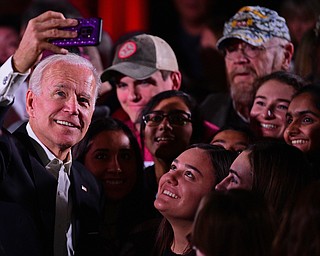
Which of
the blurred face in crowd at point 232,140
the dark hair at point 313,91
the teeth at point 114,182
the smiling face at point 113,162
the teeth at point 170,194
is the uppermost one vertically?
the dark hair at point 313,91

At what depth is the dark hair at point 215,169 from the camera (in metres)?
3.50

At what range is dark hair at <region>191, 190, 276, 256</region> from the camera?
2.71m

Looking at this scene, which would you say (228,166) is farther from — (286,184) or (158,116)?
(158,116)

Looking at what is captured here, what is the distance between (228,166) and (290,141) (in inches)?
15.3

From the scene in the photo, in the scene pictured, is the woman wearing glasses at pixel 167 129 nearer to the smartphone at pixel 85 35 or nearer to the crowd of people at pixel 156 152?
the crowd of people at pixel 156 152

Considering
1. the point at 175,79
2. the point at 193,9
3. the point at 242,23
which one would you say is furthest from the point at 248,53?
the point at 193,9

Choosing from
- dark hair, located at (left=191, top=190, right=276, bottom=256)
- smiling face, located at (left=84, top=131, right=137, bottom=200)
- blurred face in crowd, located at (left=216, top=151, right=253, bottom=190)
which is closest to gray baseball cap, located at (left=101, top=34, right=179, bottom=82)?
smiling face, located at (left=84, top=131, right=137, bottom=200)

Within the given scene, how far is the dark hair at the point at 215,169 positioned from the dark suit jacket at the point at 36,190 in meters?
0.30

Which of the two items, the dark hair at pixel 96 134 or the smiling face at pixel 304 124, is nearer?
the smiling face at pixel 304 124

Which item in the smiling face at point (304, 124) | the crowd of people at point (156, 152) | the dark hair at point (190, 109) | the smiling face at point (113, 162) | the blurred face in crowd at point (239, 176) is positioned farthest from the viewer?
the dark hair at point (190, 109)

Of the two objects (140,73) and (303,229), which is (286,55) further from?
(303,229)

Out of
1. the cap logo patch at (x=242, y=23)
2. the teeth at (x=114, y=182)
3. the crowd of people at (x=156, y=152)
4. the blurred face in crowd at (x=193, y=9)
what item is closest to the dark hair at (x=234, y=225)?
the crowd of people at (x=156, y=152)

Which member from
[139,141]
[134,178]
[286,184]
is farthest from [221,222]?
[139,141]

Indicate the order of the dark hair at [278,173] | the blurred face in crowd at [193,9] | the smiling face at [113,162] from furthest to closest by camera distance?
the blurred face in crowd at [193,9] < the smiling face at [113,162] < the dark hair at [278,173]
